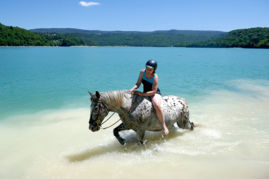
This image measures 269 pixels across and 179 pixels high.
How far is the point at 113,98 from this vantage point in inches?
204

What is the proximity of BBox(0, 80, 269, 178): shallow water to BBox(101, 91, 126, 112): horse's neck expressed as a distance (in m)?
1.34

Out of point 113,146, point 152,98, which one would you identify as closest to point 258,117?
point 152,98

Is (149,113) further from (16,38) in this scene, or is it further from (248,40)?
(248,40)

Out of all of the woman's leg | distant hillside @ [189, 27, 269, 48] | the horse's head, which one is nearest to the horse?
the horse's head

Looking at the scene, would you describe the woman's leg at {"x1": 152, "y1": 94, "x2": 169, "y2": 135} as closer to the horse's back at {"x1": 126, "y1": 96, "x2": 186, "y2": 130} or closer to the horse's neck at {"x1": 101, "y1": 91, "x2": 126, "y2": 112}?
the horse's back at {"x1": 126, "y1": 96, "x2": 186, "y2": 130}

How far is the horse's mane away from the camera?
5090 millimetres

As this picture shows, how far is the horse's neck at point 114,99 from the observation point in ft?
16.8

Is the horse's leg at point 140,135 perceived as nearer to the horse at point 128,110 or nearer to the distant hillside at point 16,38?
the horse at point 128,110

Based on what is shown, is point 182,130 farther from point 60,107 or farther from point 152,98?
point 60,107

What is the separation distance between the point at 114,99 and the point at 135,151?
5.41ft

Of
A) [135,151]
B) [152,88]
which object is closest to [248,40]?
[152,88]

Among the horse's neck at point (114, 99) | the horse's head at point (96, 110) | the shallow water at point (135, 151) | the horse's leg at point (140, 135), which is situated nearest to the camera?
the shallow water at point (135, 151)

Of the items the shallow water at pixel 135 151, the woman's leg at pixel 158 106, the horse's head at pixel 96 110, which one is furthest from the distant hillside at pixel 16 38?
the woman's leg at pixel 158 106

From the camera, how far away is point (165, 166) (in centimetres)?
505
